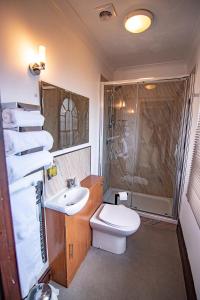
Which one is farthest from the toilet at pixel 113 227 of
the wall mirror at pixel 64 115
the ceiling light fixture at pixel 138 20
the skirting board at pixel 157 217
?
the ceiling light fixture at pixel 138 20

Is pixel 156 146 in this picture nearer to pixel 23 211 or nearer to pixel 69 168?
pixel 69 168

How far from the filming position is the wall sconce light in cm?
124

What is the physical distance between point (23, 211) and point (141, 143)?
2.58 metres

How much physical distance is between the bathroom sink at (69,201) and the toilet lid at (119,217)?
413 mm

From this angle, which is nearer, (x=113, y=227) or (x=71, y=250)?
(x=71, y=250)

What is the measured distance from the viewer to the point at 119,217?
1863 millimetres

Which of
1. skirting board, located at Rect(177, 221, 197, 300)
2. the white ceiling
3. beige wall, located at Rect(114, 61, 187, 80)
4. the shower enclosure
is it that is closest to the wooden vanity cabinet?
skirting board, located at Rect(177, 221, 197, 300)

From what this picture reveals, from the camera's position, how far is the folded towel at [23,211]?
1.08m

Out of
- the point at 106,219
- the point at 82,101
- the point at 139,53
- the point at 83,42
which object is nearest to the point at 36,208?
the point at 106,219

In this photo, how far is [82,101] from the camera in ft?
6.75

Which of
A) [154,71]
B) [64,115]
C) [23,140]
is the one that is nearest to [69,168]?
[64,115]

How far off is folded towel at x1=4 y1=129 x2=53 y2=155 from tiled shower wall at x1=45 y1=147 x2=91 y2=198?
1.37ft

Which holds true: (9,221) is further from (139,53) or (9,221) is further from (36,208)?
(139,53)

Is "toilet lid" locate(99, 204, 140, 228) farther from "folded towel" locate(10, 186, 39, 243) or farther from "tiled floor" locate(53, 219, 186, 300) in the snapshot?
"folded towel" locate(10, 186, 39, 243)
